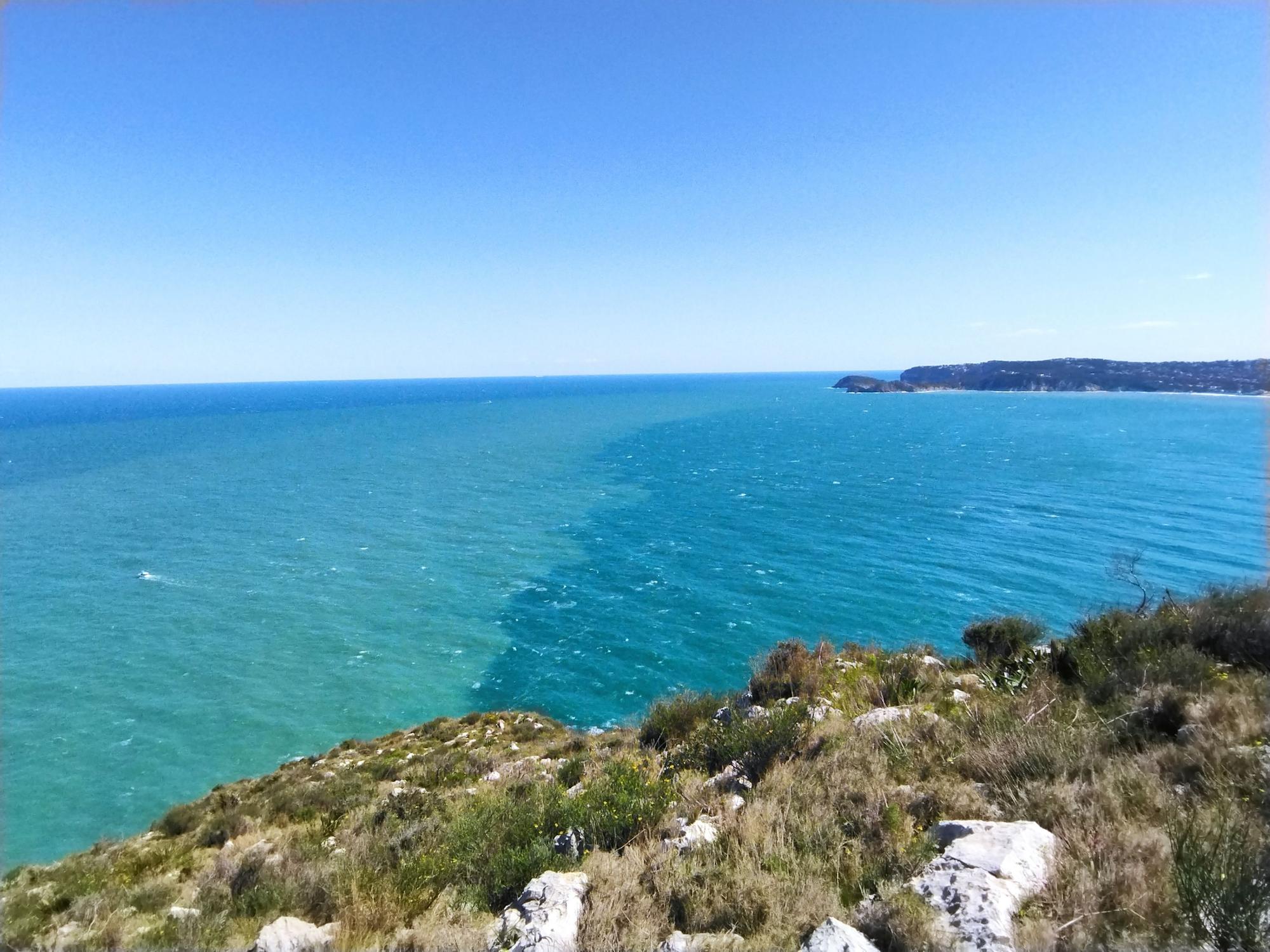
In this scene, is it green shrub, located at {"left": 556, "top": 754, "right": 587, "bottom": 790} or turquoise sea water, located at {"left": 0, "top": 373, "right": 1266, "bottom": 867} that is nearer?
green shrub, located at {"left": 556, "top": 754, "right": 587, "bottom": 790}

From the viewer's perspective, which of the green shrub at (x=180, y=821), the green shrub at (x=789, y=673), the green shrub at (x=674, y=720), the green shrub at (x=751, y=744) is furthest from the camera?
the green shrub at (x=789, y=673)

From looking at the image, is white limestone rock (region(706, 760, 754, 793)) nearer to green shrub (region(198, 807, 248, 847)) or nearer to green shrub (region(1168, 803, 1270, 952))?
green shrub (region(1168, 803, 1270, 952))

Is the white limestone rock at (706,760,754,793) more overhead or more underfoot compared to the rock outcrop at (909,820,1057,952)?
more underfoot

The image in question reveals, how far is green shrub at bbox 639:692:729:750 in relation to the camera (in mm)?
11672

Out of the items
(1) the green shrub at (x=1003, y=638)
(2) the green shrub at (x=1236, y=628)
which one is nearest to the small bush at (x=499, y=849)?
(2) the green shrub at (x=1236, y=628)

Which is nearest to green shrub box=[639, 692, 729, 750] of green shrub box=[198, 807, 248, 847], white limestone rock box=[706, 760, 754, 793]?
white limestone rock box=[706, 760, 754, 793]

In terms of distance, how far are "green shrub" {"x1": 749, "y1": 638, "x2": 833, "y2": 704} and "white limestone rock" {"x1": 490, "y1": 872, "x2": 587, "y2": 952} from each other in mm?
7406

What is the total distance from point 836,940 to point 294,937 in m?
4.59

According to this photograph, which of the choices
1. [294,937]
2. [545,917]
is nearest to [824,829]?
[545,917]

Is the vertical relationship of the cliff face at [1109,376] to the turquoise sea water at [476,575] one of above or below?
above

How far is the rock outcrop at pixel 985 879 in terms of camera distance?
3.80m

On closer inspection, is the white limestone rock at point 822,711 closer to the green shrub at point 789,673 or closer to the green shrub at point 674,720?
the green shrub at point 789,673

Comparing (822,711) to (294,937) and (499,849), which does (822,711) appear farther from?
(294,937)

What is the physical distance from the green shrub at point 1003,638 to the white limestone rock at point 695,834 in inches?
328
